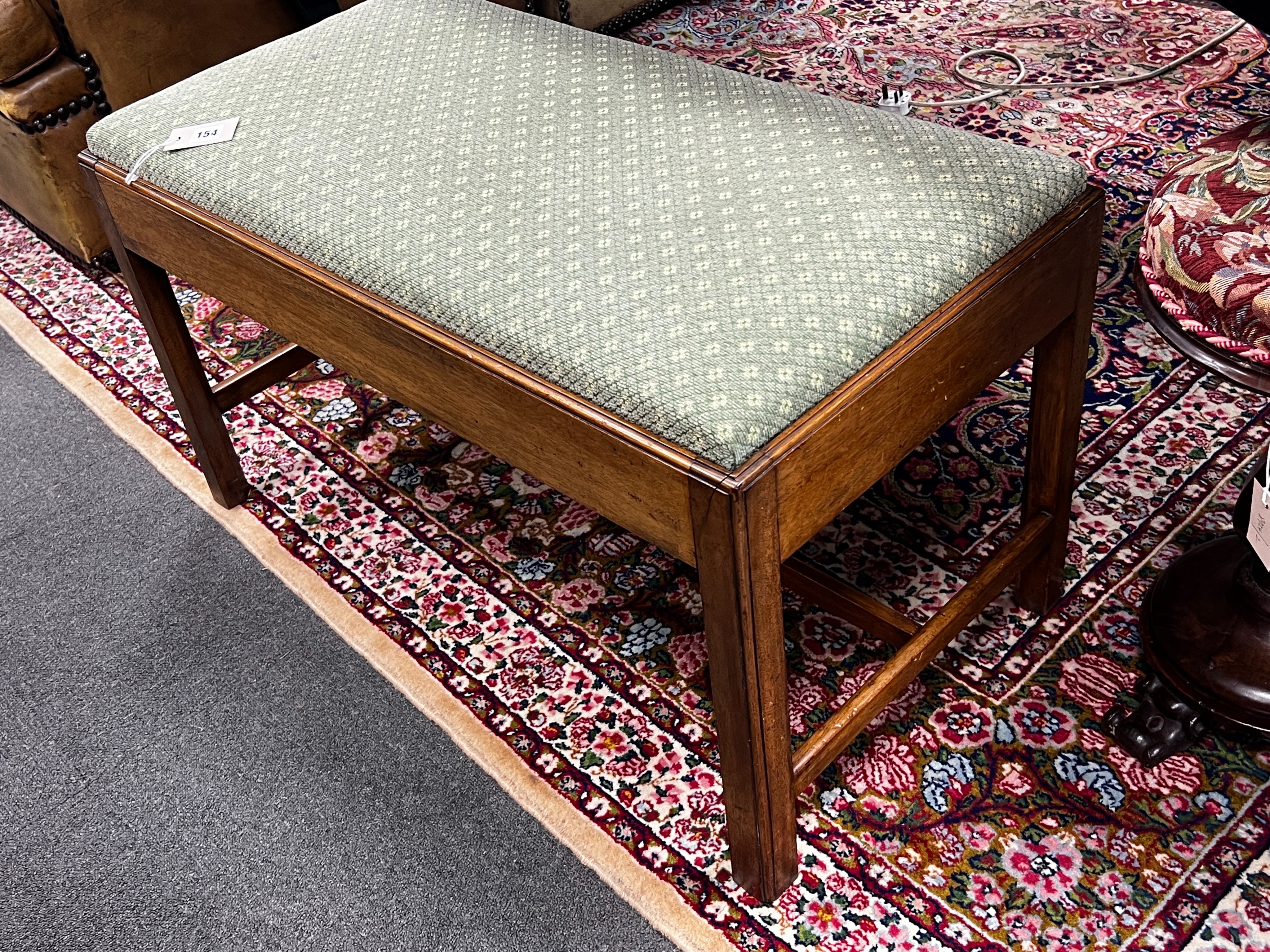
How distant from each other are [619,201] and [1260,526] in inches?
26.8

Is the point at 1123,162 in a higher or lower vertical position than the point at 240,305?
lower

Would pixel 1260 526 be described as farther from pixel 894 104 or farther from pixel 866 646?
pixel 894 104

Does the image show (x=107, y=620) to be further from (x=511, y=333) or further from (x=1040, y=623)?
(x=1040, y=623)

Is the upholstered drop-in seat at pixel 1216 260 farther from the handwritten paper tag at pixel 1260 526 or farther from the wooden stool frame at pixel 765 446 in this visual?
the handwritten paper tag at pixel 1260 526

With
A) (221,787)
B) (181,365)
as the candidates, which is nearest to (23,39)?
(181,365)

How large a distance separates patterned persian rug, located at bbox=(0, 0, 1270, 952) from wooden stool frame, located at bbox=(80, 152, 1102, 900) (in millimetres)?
82

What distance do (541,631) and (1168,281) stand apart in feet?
2.70

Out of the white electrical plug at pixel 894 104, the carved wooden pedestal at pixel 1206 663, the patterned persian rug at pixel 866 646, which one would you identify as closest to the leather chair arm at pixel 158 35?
the patterned persian rug at pixel 866 646

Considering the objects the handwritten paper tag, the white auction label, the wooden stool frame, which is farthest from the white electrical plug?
the white auction label

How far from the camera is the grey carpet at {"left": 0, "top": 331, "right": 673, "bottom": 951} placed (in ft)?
3.84

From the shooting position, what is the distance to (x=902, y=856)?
115cm

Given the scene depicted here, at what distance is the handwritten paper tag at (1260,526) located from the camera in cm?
109

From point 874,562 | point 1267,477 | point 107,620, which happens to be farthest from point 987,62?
point 107,620

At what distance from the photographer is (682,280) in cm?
98
